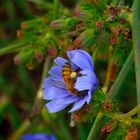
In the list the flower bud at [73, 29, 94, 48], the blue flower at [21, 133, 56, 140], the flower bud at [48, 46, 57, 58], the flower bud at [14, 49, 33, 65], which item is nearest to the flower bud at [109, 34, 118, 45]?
the flower bud at [73, 29, 94, 48]

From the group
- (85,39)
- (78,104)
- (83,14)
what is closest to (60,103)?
(78,104)

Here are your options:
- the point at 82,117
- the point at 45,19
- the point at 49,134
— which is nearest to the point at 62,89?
the point at 82,117

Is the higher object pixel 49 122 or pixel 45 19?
pixel 45 19

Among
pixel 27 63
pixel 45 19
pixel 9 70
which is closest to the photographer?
pixel 27 63

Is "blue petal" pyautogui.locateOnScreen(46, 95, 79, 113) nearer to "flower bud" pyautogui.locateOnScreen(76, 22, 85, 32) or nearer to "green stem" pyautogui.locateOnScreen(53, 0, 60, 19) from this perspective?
"flower bud" pyautogui.locateOnScreen(76, 22, 85, 32)

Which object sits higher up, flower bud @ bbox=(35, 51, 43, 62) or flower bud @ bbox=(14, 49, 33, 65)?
flower bud @ bbox=(35, 51, 43, 62)

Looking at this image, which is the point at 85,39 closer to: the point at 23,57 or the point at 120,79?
the point at 120,79

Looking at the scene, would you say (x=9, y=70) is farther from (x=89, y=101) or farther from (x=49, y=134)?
(x=89, y=101)
